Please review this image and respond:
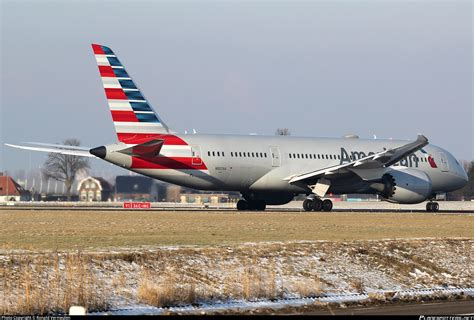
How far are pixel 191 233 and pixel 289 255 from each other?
8.24m

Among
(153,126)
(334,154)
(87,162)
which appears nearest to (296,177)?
(334,154)

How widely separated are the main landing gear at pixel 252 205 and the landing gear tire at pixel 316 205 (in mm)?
3585

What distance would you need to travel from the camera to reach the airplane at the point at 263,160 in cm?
5206

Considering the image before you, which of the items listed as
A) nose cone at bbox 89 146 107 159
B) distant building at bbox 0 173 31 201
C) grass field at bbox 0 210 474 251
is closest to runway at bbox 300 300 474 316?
grass field at bbox 0 210 474 251

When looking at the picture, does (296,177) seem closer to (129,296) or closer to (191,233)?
(191,233)

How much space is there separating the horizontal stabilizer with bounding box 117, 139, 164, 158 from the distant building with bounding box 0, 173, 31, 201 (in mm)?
66321

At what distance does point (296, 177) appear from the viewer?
187ft

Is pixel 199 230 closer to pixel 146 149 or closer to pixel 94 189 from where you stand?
pixel 146 149

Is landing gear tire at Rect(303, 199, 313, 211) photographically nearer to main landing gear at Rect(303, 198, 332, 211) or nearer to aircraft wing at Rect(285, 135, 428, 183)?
main landing gear at Rect(303, 198, 332, 211)

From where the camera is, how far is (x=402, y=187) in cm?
5809

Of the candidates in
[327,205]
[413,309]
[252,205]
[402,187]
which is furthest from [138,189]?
[413,309]

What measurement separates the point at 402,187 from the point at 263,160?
9.16m

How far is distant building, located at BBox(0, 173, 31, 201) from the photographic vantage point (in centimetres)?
11692

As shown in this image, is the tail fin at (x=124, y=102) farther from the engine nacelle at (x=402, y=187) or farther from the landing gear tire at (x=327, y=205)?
the engine nacelle at (x=402, y=187)
